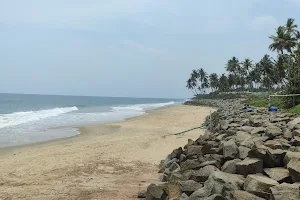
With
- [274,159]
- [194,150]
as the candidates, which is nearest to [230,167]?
[274,159]

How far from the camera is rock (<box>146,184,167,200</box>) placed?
608 cm

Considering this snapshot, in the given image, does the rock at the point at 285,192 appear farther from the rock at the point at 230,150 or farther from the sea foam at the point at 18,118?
the sea foam at the point at 18,118

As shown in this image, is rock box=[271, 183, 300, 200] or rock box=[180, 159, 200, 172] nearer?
rock box=[271, 183, 300, 200]

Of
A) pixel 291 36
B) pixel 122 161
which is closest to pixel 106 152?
pixel 122 161

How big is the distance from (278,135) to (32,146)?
38.3ft

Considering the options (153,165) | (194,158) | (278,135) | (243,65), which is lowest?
(153,165)

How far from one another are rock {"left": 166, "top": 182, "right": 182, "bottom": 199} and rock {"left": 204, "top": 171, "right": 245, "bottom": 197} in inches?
29.0

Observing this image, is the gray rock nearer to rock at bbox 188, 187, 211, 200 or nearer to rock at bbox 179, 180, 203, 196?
rock at bbox 179, 180, 203, 196

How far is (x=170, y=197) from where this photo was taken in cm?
601

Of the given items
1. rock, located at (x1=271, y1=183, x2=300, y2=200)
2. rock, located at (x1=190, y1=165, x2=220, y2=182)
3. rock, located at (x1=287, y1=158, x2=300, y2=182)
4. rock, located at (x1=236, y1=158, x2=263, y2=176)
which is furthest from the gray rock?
rock, located at (x1=271, y1=183, x2=300, y2=200)

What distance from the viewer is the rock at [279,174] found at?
545cm

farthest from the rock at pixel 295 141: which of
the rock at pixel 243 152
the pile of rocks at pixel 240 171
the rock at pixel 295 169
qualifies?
the rock at pixel 295 169

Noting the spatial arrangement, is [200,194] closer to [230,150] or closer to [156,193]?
[156,193]

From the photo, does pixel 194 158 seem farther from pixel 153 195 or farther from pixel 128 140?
pixel 128 140
